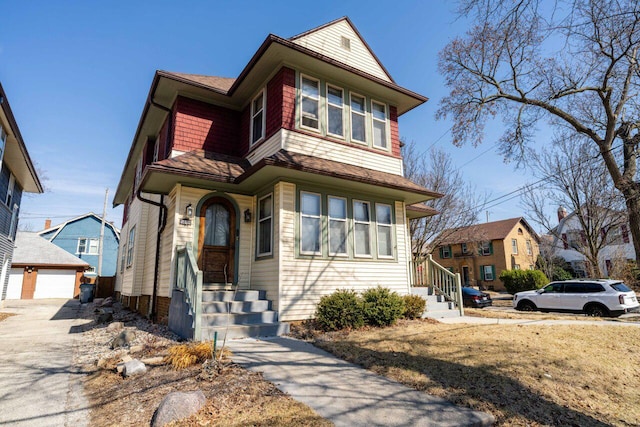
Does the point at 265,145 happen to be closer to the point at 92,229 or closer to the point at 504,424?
the point at 504,424

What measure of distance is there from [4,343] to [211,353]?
5.89 metres

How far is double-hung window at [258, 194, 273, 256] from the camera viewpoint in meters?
8.85

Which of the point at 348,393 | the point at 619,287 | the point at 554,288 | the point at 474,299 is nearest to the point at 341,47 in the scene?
the point at 348,393

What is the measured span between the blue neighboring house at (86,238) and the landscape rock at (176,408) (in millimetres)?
35564

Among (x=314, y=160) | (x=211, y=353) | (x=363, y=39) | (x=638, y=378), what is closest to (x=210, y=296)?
(x=211, y=353)

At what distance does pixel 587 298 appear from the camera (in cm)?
1287

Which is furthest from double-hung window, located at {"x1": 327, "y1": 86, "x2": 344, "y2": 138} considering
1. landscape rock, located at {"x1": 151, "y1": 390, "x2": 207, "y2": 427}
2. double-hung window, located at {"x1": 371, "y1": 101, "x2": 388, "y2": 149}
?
landscape rock, located at {"x1": 151, "y1": 390, "x2": 207, "y2": 427}

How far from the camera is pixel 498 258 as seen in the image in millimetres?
34469

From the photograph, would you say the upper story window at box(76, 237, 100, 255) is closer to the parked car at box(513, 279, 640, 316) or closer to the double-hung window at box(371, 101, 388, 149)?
the double-hung window at box(371, 101, 388, 149)

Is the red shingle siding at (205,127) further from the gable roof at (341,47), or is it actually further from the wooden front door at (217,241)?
the gable roof at (341,47)

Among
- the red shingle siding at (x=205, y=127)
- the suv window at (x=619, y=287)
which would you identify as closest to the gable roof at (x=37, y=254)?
the red shingle siding at (x=205, y=127)

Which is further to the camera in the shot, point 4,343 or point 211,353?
point 4,343

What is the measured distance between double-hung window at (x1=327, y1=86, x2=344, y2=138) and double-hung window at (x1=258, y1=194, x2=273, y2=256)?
2697mm

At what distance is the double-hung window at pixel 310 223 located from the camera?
8664 millimetres
